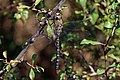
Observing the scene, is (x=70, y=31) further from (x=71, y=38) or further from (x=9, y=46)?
(x=9, y=46)

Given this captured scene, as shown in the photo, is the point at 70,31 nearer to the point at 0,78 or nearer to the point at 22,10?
the point at 22,10

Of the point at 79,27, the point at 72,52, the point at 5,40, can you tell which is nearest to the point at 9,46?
the point at 5,40

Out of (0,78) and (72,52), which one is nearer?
(0,78)

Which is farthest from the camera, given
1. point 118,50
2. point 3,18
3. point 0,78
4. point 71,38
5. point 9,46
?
point 3,18

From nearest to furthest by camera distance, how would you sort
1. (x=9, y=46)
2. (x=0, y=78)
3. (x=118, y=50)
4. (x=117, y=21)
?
1. (x=0, y=78)
2. (x=117, y=21)
3. (x=118, y=50)
4. (x=9, y=46)

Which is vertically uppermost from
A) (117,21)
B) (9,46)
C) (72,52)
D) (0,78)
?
(117,21)

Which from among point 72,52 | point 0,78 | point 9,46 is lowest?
point 9,46

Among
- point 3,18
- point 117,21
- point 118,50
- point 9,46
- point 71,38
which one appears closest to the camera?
point 117,21

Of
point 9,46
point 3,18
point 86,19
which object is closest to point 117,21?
point 86,19

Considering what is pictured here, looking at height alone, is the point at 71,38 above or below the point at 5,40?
above
